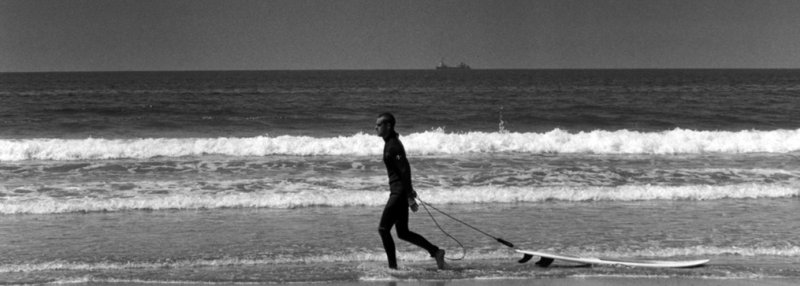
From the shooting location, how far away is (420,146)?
20562 millimetres

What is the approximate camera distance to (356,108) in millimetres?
43500

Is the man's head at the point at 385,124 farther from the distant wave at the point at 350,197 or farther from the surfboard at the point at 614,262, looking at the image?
the distant wave at the point at 350,197

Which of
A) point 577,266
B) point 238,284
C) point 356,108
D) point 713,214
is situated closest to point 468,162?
point 713,214

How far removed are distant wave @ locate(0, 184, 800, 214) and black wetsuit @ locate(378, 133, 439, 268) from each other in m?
4.82

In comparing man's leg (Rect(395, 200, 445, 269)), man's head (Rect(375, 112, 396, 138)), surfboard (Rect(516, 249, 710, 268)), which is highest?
man's head (Rect(375, 112, 396, 138))

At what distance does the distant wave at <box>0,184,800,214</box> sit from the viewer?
13055 mm

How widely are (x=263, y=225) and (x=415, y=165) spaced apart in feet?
21.9

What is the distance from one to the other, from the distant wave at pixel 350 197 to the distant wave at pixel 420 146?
5.61 m

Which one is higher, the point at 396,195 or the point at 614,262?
the point at 396,195

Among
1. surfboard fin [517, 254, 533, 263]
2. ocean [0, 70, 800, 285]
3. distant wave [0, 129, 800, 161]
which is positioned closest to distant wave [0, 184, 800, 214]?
ocean [0, 70, 800, 285]

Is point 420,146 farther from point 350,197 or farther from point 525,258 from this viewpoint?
point 525,258

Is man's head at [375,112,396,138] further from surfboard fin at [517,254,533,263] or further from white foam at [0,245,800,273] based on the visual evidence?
surfboard fin at [517,254,533,263]

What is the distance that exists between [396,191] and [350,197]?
5274 mm

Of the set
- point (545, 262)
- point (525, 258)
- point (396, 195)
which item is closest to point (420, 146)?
point (525, 258)
